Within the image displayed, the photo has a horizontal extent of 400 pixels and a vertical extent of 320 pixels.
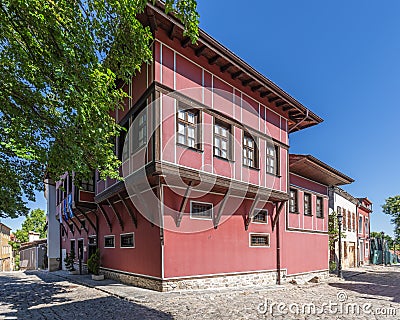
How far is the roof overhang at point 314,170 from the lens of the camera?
50.8 feet

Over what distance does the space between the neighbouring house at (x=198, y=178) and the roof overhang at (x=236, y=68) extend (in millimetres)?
39

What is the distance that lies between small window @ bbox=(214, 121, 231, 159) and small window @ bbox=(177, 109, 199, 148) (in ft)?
3.07

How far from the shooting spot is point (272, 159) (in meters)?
14.0

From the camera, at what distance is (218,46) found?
35.1 ft

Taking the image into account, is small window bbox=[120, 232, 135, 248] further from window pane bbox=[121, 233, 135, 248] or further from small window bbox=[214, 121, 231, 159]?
→ small window bbox=[214, 121, 231, 159]

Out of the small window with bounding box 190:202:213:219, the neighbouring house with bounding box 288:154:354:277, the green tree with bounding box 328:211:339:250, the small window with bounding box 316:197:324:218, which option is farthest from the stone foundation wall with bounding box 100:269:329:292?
the green tree with bounding box 328:211:339:250

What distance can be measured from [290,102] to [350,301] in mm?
7938

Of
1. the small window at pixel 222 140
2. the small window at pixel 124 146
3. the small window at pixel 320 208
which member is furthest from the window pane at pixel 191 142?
the small window at pixel 320 208

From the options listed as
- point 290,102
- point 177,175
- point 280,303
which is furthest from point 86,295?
point 290,102

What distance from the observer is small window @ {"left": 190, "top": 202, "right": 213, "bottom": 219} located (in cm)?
1062

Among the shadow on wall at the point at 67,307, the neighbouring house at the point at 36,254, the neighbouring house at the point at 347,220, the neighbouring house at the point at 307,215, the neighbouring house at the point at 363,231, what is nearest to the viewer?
the shadow on wall at the point at 67,307

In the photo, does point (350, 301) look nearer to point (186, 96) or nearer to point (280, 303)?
point (280, 303)

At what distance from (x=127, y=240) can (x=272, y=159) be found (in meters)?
6.61

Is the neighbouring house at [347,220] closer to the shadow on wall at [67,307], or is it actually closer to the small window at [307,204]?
the small window at [307,204]
